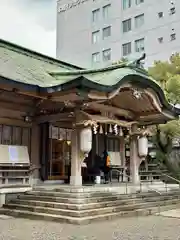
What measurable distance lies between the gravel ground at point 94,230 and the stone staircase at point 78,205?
1.15 feet

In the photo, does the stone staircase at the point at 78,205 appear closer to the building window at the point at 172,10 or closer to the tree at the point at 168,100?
the tree at the point at 168,100

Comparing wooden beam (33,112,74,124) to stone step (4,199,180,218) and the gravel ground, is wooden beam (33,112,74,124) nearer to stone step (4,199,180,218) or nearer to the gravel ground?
stone step (4,199,180,218)

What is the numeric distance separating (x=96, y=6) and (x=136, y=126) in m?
31.9

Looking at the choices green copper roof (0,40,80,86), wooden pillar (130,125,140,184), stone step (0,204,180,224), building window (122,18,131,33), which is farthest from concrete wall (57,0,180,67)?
stone step (0,204,180,224)

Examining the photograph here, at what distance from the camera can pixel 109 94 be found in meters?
10.6

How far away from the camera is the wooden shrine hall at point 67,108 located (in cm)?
1031

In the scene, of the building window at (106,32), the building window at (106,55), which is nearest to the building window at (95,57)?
the building window at (106,55)

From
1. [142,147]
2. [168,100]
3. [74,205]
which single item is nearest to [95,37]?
[168,100]

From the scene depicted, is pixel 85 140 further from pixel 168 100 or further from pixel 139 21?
pixel 139 21

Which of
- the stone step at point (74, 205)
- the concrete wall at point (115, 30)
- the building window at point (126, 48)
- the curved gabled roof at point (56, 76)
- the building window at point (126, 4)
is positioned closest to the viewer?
the stone step at point (74, 205)

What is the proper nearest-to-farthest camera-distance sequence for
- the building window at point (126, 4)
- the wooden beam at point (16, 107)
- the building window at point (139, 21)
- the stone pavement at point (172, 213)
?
the stone pavement at point (172, 213) < the wooden beam at point (16, 107) < the building window at point (139, 21) < the building window at point (126, 4)

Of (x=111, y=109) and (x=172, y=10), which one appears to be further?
(x=172, y=10)

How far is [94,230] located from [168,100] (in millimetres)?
12319

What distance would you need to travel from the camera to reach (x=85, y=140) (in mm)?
10945
